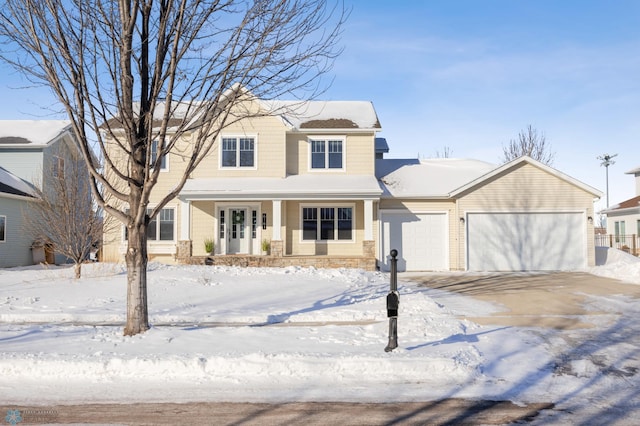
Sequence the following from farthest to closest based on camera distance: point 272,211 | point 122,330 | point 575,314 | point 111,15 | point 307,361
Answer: point 272,211 < point 575,314 < point 122,330 < point 111,15 < point 307,361

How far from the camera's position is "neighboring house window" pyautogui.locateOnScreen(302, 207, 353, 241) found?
66.1 ft

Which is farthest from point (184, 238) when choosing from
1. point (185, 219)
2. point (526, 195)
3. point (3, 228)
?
point (526, 195)

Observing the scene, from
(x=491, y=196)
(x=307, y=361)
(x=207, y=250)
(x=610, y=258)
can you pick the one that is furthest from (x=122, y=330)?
(x=610, y=258)

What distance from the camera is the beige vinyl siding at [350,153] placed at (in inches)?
811

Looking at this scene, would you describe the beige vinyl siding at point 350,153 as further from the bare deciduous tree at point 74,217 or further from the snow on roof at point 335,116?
the bare deciduous tree at point 74,217

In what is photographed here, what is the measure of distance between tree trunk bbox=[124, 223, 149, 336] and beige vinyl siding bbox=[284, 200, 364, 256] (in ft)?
40.7

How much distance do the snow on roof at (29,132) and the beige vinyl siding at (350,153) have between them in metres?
12.0

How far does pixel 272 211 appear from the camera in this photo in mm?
20078

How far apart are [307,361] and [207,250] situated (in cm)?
1427

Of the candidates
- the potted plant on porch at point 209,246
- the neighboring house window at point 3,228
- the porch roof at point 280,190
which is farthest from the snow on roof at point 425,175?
the neighboring house window at point 3,228

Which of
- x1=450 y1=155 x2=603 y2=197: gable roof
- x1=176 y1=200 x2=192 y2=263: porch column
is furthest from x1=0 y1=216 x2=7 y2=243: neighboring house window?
x1=450 y1=155 x2=603 y2=197: gable roof

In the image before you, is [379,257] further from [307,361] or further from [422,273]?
[307,361]

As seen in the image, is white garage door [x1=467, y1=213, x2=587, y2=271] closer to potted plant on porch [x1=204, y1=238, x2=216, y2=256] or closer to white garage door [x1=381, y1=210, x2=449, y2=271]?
white garage door [x1=381, y1=210, x2=449, y2=271]

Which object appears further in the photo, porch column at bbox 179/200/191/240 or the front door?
the front door
